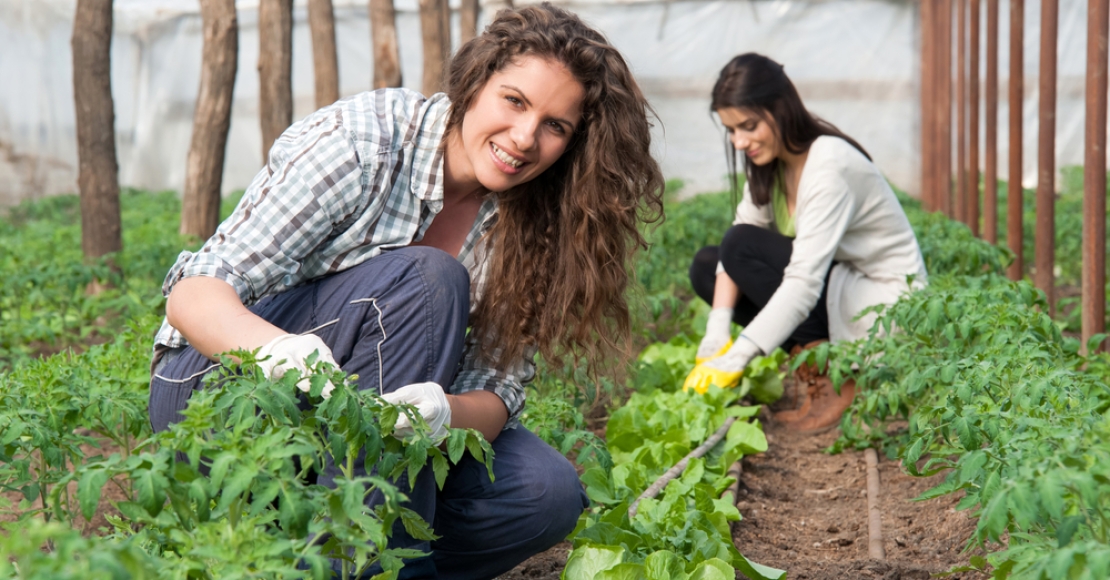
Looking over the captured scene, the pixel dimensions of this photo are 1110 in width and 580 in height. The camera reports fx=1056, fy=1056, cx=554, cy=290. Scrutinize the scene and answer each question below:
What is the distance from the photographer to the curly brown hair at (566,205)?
2.06 m

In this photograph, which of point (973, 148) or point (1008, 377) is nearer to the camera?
point (1008, 377)

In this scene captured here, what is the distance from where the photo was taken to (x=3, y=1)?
12602mm

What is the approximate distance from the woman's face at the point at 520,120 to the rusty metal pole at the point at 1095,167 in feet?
7.17

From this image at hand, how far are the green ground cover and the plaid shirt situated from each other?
0.89 ft

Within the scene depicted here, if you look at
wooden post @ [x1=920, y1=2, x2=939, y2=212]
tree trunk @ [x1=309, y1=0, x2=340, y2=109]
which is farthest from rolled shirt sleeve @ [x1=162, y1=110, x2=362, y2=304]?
wooden post @ [x1=920, y1=2, x2=939, y2=212]

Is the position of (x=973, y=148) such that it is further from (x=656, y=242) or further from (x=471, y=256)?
(x=471, y=256)

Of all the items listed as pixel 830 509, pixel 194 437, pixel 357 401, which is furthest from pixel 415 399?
pixel 830 509

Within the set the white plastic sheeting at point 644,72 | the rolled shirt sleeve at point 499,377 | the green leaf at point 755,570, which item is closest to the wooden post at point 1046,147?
the green leaf at point 755,570

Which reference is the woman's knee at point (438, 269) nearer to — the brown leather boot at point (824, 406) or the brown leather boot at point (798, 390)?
the brown leather boot at point (798, 390)

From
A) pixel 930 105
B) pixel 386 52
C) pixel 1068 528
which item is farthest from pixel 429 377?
pixel 930 105

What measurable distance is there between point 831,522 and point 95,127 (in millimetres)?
4235

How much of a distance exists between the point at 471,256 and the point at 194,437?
100 centimetres

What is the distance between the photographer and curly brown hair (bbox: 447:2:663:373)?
2059mm

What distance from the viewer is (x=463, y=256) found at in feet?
7.33
